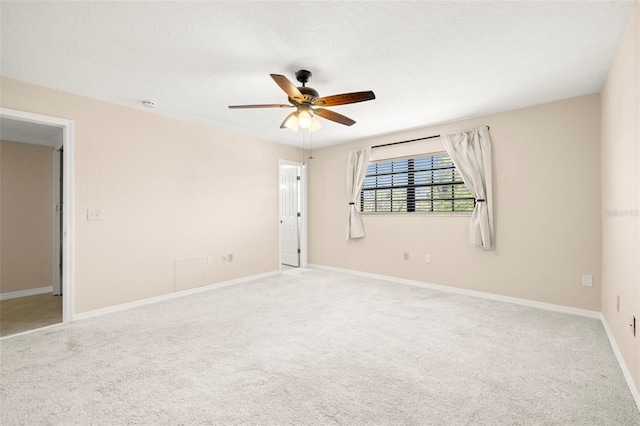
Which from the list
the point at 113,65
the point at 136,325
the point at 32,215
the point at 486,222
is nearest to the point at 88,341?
the point at 136,325

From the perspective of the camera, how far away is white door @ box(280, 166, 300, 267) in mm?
6418

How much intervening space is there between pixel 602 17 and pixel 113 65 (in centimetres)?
382

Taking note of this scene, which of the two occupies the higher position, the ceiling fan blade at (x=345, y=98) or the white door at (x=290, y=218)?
the ceiling fan blade at (x=345, y=98)

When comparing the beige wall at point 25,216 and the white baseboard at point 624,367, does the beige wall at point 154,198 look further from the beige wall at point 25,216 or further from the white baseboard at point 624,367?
the white baseboard at point 624,367

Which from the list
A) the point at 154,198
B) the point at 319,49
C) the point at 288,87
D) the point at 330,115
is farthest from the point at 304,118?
the point at 154,198

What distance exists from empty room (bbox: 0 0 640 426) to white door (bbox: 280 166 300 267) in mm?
766

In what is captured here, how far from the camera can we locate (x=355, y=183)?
5508 millimetres

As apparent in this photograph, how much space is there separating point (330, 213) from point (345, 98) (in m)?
3.49

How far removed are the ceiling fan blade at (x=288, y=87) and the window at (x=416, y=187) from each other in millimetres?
2699

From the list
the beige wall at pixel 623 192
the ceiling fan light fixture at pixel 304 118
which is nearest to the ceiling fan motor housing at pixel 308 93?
the ceiling fan light fixture at pixel 304 118

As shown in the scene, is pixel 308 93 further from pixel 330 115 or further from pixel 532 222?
pixel 532 222

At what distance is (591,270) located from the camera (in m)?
3.35

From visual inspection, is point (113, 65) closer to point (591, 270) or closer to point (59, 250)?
point (59, 250)

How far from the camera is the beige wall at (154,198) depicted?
3.37m
